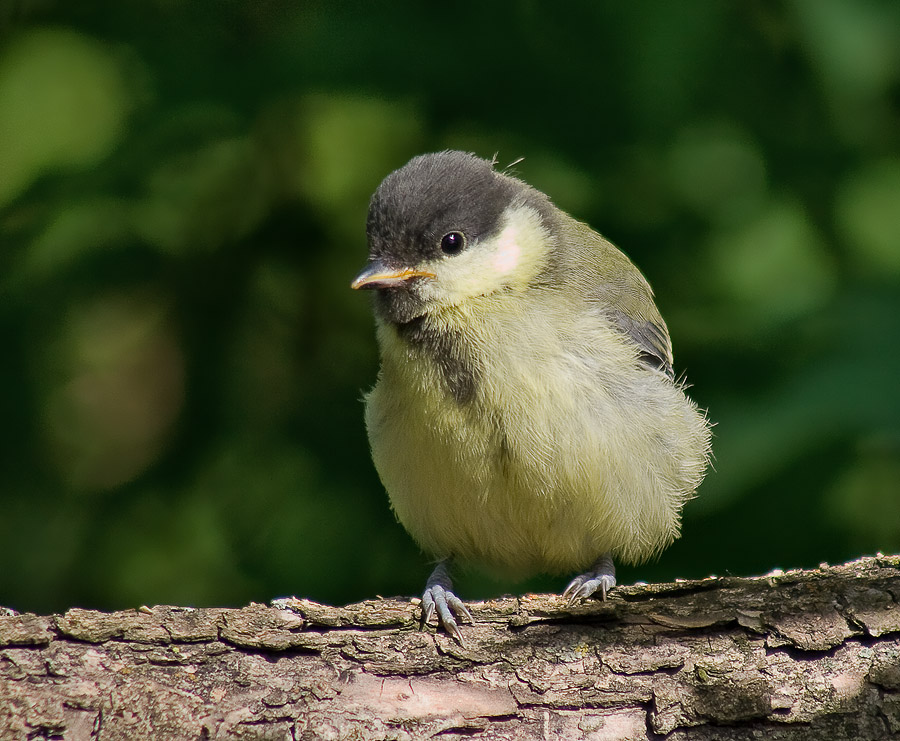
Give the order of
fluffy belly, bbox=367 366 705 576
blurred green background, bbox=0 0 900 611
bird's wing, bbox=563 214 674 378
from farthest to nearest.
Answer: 1. blurred green background, bbox=0 0 900 611
2. bird's wing, bbox=563 214 674 378
3. fluffy belly, bbox=367 366 705 576

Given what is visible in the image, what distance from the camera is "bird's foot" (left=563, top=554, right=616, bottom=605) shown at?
3752mm

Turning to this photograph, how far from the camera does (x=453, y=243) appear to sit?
3.87m

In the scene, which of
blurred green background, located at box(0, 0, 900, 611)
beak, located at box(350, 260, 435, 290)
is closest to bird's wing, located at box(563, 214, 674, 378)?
blurred green background, located at box(0, 0, 900, 611)

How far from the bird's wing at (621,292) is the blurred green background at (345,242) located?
262 mm

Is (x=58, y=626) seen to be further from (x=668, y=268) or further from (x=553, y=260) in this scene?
(x=668, y=268)

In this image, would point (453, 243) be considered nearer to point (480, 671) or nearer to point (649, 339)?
point (649, 339)

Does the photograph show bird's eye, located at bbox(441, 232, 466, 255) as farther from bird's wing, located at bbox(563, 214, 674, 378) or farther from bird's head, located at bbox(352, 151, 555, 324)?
bird's wing, located at bbox(563, 214, 674, 378)

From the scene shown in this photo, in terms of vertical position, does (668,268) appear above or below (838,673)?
above

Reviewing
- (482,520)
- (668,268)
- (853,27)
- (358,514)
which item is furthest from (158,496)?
(853,27)

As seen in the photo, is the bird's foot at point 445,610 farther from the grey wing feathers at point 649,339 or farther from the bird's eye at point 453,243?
the grey wing feathers at point 649,339

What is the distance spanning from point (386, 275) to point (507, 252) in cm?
51

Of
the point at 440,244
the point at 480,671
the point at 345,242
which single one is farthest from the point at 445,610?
the point at 345,242

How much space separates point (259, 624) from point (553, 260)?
1.85 meters

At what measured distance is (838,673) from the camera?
2.90 meters
